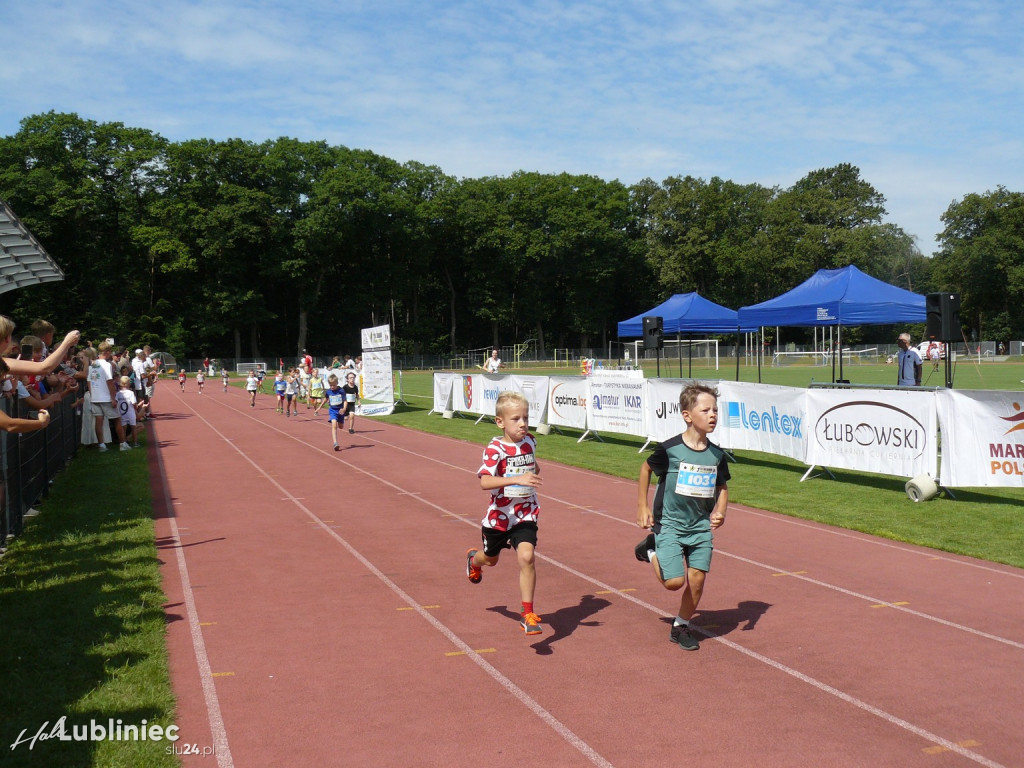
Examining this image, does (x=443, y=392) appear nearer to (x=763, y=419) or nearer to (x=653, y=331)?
(x=653, y=331)

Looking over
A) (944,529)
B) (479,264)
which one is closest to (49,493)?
(944,529)

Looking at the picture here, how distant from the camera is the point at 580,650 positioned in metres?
5.99

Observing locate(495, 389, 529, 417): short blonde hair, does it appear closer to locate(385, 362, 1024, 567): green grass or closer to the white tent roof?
locate(385, 362, 1024, 567): green grass

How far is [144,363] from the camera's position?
25.1 meters

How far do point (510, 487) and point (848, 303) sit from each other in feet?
51.2

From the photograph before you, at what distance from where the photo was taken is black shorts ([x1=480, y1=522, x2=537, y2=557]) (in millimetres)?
6020

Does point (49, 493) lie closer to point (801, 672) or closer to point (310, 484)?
point (310, 484)

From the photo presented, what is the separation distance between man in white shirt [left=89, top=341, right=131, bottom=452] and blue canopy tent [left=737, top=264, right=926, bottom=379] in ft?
48.8

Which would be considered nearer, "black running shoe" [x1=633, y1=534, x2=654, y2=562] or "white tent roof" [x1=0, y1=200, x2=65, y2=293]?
"black running shoe" [x1=633, y1=534, x2=654, y2=562]

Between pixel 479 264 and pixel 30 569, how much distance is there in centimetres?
7745

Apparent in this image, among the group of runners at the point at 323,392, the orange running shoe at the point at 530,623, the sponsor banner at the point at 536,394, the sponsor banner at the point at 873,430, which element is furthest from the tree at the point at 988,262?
the orange running shoe at the point at 530,623

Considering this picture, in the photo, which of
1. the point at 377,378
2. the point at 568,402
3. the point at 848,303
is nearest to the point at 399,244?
the point at 377,378

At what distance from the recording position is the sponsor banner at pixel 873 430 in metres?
11.4

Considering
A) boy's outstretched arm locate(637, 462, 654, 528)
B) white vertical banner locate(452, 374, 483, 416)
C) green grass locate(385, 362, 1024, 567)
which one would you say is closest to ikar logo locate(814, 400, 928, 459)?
green grass locate(385, 362, 1024, 567)
